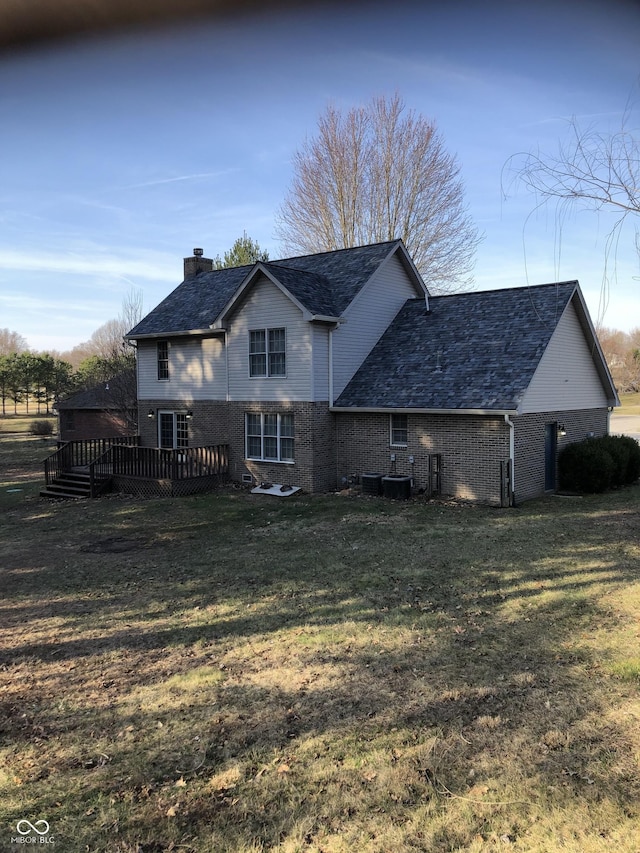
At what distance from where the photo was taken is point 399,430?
17.8m

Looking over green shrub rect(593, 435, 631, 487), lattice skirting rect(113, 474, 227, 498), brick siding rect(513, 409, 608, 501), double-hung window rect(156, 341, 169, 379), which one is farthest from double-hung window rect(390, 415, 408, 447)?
double-hung window rect(156, 341, 169, 379)

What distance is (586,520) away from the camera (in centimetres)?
1347

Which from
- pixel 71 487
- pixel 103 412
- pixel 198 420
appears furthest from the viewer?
pixel 103 412

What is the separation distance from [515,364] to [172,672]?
1278cm

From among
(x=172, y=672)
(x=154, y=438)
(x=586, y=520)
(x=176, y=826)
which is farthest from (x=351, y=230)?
(x=176, y=826)

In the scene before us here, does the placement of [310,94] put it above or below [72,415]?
above

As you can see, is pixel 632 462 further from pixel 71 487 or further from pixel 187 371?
pixel 71 487

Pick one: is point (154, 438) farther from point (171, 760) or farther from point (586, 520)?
point (171, 760)

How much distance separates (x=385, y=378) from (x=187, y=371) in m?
7.89

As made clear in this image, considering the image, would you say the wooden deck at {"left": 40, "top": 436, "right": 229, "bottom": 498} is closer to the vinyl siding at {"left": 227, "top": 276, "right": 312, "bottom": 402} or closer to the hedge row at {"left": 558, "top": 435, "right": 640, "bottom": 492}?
the vinyl siding at {"left": 227, "top": 276, "right": 312, "bottom": 402}

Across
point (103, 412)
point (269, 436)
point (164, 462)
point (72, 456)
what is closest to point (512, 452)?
point (269, 436)

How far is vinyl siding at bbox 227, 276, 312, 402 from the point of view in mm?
18375

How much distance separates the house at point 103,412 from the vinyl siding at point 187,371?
6.74 metres

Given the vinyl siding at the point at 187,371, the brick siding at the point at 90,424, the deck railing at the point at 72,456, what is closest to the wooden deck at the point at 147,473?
the deck railing at the point at 72,456
